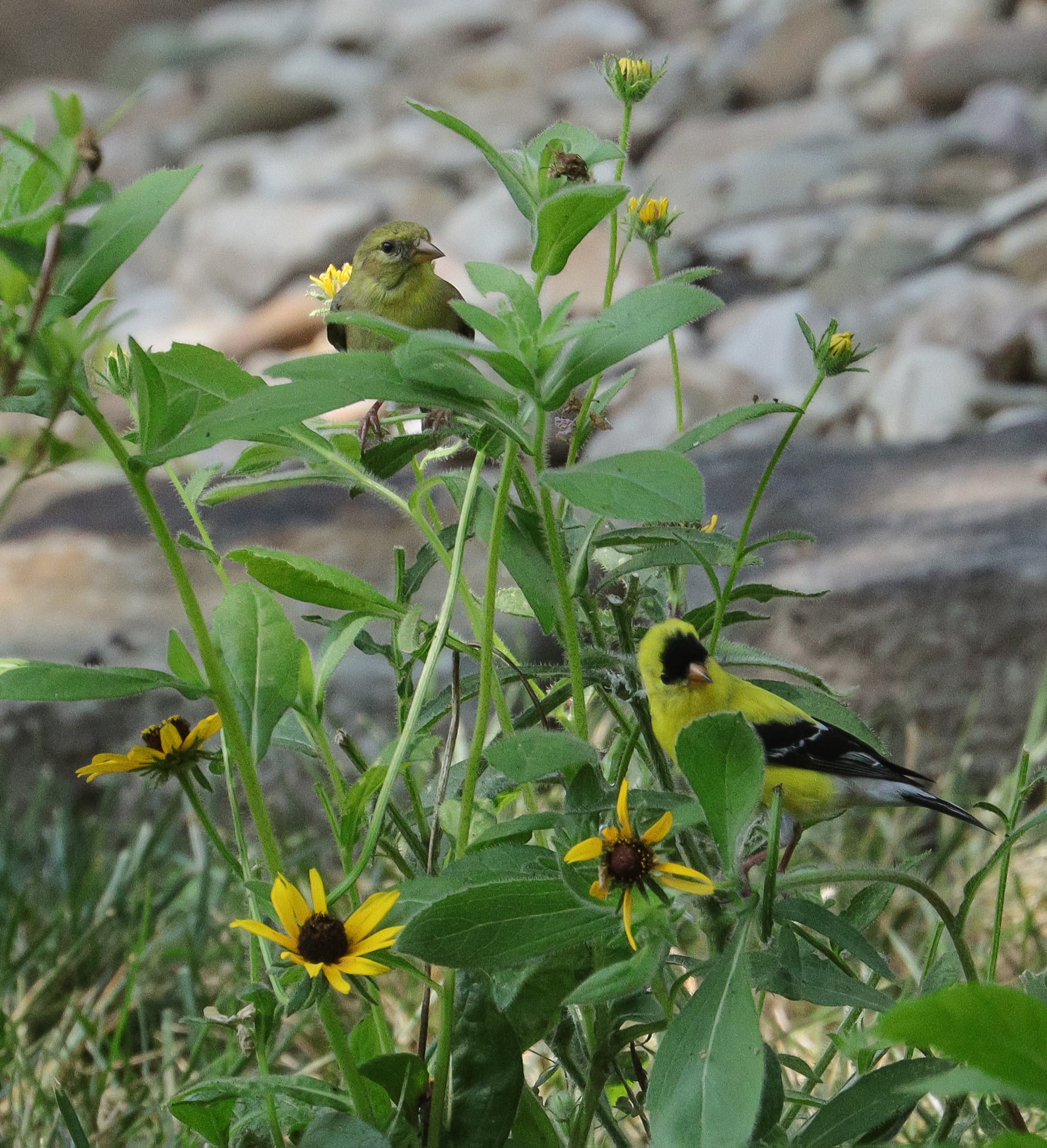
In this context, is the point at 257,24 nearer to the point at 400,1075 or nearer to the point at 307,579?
the point at 307,579

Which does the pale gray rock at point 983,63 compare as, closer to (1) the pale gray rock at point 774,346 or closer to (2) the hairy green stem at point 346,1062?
(1) the pale gray rock at point 774,346

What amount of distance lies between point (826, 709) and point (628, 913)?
0.84ft

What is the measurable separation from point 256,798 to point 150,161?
749cm

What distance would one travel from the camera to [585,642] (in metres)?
0.87

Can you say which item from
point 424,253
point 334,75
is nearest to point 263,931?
point 424,253

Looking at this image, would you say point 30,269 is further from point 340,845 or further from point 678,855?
point 678,855

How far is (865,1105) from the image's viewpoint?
1.97 feet

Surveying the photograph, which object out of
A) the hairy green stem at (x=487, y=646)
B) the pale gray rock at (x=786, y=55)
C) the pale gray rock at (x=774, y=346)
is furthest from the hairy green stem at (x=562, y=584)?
the pale gray rock at (x=786, y=55)

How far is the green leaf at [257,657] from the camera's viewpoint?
692 millimetres

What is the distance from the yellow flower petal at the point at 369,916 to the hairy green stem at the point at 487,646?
0.23 feet

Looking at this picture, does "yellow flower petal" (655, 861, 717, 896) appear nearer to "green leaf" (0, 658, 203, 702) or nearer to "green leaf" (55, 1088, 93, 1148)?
"green leaf" (0, 658, 203, 702)

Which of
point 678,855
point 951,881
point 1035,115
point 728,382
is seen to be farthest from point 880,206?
point 678,855

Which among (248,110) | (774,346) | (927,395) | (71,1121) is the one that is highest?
(248,110)

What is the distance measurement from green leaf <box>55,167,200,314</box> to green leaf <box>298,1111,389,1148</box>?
1.36ft
